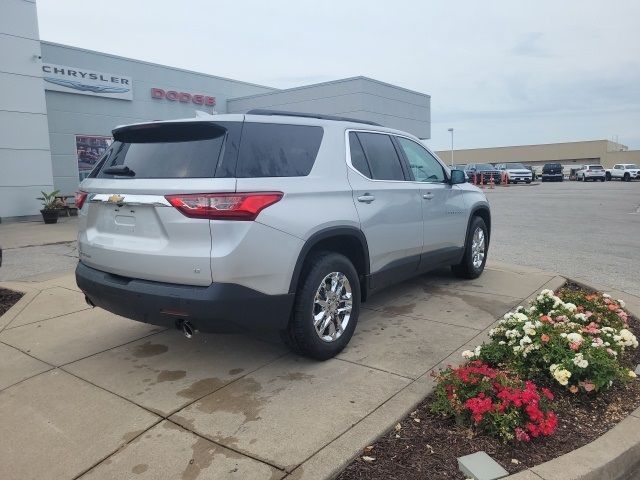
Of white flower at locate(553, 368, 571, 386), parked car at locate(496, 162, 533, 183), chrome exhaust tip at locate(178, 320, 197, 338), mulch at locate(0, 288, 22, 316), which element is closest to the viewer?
white flower at locate(553, 368, 571, 386)

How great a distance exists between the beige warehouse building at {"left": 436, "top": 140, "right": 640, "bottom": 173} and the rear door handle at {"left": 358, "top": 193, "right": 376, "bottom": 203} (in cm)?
7549

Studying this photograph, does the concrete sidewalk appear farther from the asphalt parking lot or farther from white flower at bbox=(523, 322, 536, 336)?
the asphalt parking lot

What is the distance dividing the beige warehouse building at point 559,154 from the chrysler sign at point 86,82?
66382 mm

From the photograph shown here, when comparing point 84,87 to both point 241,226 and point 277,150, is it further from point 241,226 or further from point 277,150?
point 241,226

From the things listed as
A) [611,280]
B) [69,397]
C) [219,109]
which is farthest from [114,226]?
[219,109]

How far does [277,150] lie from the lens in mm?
3598

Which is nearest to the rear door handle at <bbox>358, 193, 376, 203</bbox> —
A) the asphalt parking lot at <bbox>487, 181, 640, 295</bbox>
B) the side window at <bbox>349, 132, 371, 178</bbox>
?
the side window at <bbox>349, 132, 371, 178</bbox>

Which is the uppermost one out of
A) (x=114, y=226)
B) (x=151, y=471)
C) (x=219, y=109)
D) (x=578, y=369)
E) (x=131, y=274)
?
(x=219, y=109)

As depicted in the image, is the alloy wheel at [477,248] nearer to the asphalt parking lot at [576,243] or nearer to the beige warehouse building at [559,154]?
the asphalt parking lot at [576,243]

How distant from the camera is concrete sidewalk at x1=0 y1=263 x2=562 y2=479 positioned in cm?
269

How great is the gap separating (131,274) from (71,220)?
1349 centimetres

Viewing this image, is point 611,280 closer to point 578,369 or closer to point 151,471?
point 578,369

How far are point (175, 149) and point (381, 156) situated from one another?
204 centimetres

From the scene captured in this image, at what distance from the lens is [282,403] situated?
327 centimetres
